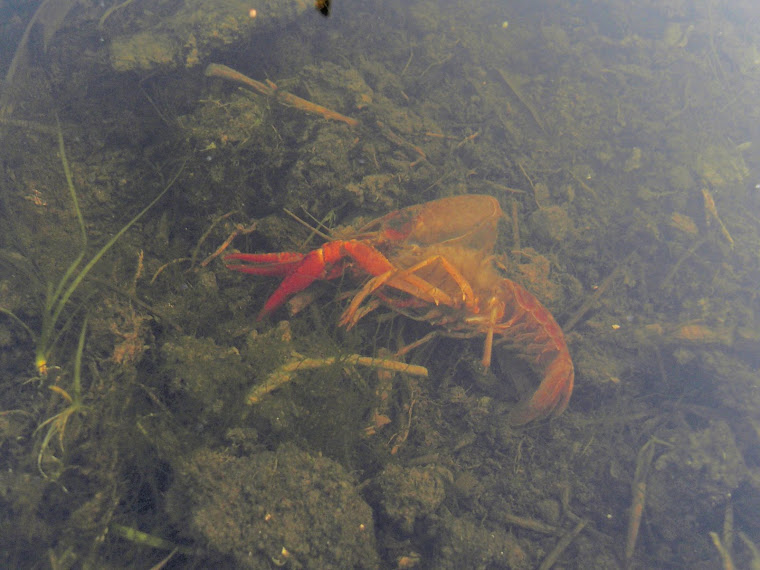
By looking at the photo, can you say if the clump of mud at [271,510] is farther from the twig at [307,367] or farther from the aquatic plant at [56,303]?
the aquatic plant at [56,303]

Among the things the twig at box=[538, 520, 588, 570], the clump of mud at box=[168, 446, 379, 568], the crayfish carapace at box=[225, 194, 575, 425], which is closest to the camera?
the clump of mud at box=[168, 446, 379, 568]

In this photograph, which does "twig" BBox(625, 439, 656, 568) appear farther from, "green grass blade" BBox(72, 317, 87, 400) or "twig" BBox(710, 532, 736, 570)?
"green grass blade" BBox(72, 317, 87, 400)

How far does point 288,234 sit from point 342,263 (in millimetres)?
596

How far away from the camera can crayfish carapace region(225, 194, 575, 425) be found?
309 centimetres

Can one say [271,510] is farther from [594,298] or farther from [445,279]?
[594,298]

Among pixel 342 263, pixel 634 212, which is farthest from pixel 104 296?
pixel 634 212

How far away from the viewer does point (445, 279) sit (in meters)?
3.59

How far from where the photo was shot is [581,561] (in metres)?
3.33

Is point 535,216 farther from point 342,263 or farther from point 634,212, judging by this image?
point 342,263

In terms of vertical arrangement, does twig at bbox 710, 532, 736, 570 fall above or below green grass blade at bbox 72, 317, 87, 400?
below

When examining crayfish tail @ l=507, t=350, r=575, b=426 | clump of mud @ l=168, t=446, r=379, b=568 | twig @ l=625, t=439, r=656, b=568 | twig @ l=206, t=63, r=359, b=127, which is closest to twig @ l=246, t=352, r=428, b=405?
clump of mud @ l=168, t=446, r=379, b=568

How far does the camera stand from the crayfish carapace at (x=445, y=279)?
Result: 10.1 feet

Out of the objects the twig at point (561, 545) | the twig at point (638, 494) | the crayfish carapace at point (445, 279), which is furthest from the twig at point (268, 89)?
the twig at point (638, 494)

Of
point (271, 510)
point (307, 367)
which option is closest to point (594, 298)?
point (307, 367)
